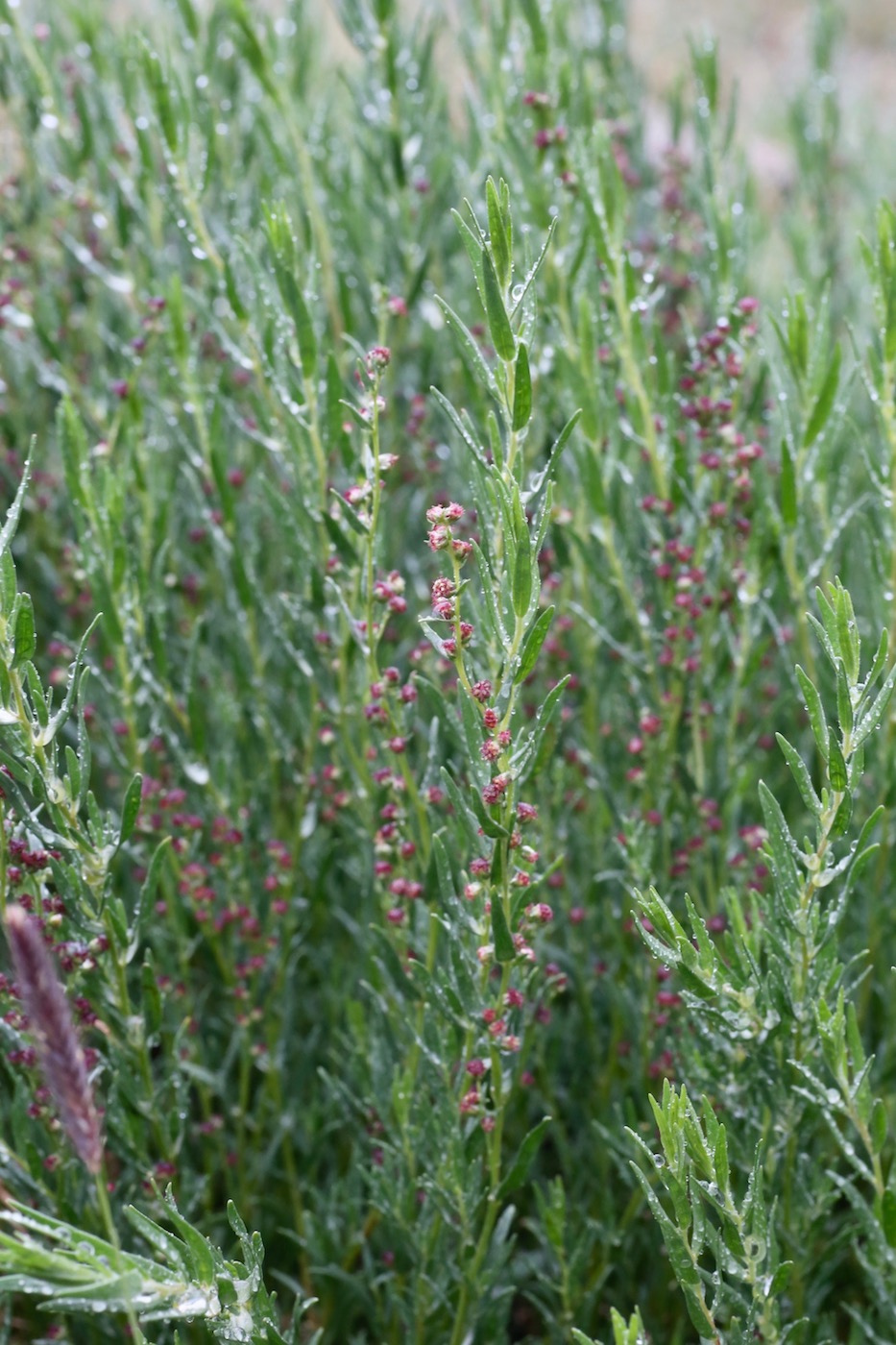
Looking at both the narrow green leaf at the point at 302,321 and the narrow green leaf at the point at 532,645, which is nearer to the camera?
the narrow green leaf at the point at 532,645

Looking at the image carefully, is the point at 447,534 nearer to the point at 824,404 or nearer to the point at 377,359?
the point at 377,359

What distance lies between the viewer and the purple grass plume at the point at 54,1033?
0.76m

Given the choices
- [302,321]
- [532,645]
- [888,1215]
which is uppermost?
[302,321]

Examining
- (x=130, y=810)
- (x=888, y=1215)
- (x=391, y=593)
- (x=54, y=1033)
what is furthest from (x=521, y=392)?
(x=888, y=1215)

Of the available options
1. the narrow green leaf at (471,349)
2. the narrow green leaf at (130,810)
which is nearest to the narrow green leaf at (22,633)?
the narrow green leaf at (130,810)

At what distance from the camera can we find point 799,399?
1646mm

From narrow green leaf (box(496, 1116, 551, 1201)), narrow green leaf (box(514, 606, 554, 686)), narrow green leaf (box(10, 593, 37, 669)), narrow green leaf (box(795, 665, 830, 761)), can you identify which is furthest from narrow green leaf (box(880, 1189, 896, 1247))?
narrow green leaf (box(10, 593, 37, 669))

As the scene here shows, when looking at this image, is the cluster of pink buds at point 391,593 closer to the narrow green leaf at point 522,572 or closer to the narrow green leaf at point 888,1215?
the narrow green leaf at point 522,572

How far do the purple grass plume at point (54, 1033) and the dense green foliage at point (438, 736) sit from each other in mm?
145

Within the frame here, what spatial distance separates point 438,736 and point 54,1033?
73cm

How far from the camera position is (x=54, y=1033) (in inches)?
30.4

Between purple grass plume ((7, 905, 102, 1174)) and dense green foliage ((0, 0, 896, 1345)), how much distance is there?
0.48 ft

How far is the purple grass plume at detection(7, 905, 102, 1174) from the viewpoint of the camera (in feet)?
2.48

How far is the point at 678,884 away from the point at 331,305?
48.1 inches
